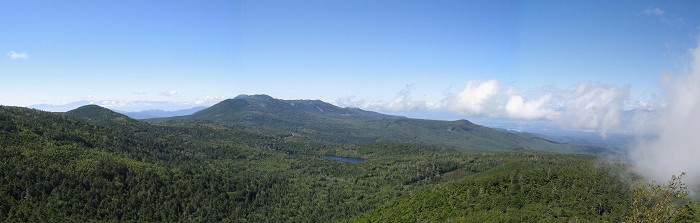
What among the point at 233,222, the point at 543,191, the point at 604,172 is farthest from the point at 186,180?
the point at 604,172

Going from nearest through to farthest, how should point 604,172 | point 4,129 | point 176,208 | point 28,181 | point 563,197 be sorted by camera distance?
point 563,197 → point 28,181 → point 604,172 → point 176,208 → point 4,129

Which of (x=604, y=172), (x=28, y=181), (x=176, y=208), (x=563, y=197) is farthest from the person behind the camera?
(x=176, y=208)

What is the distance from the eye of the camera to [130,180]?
155 metres

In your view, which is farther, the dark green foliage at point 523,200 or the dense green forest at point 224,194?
the dense green forest at point 224,194

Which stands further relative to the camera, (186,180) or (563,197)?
(186,180)

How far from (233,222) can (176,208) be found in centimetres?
2334

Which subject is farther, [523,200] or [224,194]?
[224,194]

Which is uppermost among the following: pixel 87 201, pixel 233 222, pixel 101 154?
pixel 101 154

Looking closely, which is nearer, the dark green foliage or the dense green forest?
the dark green foliage

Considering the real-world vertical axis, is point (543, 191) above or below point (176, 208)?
above

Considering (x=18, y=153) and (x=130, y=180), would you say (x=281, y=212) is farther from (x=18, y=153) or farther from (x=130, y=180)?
(x=18, y=153)

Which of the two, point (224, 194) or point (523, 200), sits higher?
→ point (523, 200)

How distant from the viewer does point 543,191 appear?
117 metres

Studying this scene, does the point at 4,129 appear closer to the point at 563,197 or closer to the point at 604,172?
the point at 563,197
